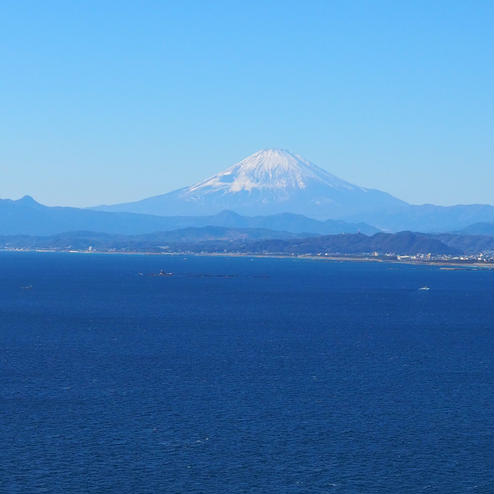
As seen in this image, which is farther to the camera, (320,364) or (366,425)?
(320,364)

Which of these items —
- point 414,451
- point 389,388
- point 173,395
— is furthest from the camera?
point 389,388

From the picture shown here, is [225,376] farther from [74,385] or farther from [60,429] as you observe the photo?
[60,429]

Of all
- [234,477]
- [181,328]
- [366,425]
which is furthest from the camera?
[181,328]

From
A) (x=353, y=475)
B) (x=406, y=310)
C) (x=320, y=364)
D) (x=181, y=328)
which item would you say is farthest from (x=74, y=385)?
(x=406, y=310)

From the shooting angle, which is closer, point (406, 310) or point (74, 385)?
point (74, 385)

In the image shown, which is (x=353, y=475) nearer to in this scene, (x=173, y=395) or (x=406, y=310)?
(x=173, y=395)

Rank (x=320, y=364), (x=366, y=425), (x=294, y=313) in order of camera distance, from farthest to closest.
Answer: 1. (x=294, y=313)
2. (x=320, y=364)
3. (x=366, y=425)

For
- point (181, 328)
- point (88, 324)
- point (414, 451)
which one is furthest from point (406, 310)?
point (414, 451)
